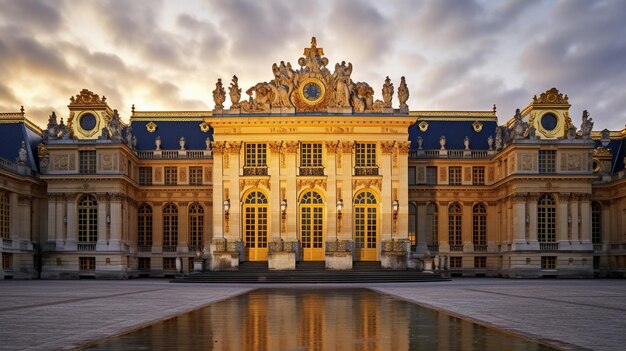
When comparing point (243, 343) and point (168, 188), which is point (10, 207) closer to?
point (168, 188)

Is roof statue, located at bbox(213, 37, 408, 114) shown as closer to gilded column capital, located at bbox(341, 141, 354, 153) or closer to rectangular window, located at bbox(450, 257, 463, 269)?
gilded column capital, located at bbox(341, 141, 354, 153)

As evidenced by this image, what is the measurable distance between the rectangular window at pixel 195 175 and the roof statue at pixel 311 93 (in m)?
10.00

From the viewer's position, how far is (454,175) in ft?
225

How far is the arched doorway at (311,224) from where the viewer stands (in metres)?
59.6

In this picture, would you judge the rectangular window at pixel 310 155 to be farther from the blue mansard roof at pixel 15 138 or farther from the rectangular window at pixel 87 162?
the blue mansard roof at pixel 15 138

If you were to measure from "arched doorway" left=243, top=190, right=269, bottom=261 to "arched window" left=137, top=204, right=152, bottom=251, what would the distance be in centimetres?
1309

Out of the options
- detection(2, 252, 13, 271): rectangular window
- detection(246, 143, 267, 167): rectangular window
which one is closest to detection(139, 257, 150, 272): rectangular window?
detection(2, 252, 13, 271): rectangular window

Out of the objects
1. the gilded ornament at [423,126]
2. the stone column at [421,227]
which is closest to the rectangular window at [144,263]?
the stone column at [421,227]

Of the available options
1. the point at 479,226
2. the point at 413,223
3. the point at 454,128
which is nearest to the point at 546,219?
the point at 479,226

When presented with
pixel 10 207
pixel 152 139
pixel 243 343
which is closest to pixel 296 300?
pixel 243 343

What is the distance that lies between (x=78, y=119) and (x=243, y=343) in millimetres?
53168

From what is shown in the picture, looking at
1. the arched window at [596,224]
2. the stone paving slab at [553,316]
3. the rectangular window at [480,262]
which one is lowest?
the rectangular window at [480,262]

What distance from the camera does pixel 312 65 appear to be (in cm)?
6078

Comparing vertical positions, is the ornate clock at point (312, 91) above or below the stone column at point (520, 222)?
above
